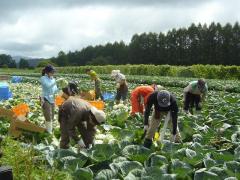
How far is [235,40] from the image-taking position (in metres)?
76.9

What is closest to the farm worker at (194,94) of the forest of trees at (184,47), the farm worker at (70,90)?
the farm worker at (70,90)

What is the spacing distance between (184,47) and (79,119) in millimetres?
79104

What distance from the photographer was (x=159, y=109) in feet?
25.5

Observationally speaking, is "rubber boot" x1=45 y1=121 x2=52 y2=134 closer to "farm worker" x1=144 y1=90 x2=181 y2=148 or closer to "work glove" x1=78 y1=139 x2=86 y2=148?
"work glove" x1=78 y1=139 x2=86 y2=148

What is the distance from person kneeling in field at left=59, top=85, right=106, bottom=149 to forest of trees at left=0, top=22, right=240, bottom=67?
67.7 metres

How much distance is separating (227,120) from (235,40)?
6871 centimetres

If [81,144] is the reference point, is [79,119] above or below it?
above

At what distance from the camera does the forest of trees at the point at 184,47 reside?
250ft

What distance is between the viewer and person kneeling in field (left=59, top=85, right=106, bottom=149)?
7.17m

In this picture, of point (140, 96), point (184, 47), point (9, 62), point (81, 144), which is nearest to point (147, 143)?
point (81, 144)

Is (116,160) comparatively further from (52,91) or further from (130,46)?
(130,46)

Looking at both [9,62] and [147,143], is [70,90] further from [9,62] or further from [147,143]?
[9,62]

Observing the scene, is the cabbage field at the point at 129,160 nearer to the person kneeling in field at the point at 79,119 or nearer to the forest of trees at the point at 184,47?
the person kneeling in field at the point at 79,119

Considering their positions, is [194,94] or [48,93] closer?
[48,93]
